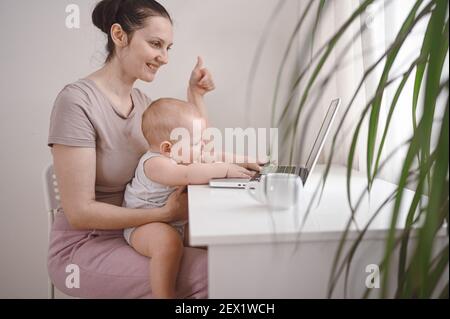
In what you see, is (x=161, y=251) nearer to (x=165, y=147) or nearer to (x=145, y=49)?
(x=165, y=147)

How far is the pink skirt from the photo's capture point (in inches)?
51.3

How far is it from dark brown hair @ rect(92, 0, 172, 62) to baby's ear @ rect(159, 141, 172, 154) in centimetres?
39

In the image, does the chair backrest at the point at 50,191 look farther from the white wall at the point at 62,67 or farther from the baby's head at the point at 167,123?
the white wall at the point at 62,67

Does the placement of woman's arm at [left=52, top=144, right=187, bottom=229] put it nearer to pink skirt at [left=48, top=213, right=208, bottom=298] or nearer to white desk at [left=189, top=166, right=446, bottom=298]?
pink skirt at [left=48, top=213, right=208, bottom=298]

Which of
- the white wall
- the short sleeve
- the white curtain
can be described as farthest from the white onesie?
the white wall

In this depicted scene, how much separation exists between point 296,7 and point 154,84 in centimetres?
71

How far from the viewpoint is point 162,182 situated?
1.41 metres

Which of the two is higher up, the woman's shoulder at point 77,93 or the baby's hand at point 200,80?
the baby's hand at point 200,80

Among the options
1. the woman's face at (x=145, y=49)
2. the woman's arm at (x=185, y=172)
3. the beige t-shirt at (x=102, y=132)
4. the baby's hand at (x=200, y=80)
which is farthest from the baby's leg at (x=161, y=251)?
Answer: the baby's hand at (x=200, y=80)

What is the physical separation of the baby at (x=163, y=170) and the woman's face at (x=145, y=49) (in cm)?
19

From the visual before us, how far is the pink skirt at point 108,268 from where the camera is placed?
4.27ft

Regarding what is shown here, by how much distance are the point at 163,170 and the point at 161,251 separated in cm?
24
